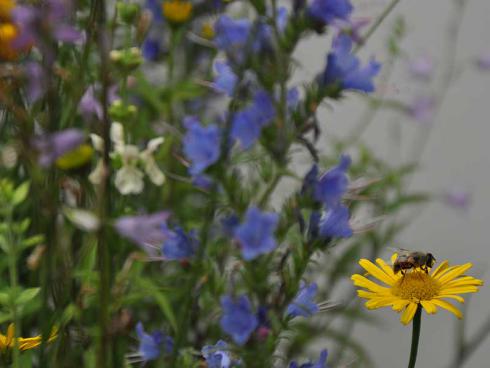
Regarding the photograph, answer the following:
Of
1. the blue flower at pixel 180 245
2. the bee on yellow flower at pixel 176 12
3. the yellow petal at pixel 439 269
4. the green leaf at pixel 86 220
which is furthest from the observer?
the bee on yellow flower at pixel 176 12

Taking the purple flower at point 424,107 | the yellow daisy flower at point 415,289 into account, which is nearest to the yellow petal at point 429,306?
the yellow daisy flower at point 415,289

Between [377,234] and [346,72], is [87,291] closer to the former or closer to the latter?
[346,72]

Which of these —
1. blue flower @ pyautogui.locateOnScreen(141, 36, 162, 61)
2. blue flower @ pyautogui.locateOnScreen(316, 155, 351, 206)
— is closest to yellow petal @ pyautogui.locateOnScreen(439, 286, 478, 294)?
blue flower @ pyautogui.locateOnScreen(316, 155, 351, 206)

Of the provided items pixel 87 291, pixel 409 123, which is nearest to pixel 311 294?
pixel 87 291

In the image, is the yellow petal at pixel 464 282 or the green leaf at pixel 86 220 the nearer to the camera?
the green leaf at pixel 86 220

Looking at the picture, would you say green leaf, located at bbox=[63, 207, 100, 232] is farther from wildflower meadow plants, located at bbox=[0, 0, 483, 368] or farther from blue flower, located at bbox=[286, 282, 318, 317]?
blue flower, located at bbox=[286, 282, 318, 317]

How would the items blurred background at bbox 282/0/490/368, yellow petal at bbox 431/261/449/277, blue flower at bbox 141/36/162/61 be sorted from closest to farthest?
1. yellow petal at bbox 431/261/449/277
2. blue flower at bbox 141/36/162/61
3. blurred background at bbox 282/0/490/368

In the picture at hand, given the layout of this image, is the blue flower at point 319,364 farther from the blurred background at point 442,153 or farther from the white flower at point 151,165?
the blurred background at point 442,153
